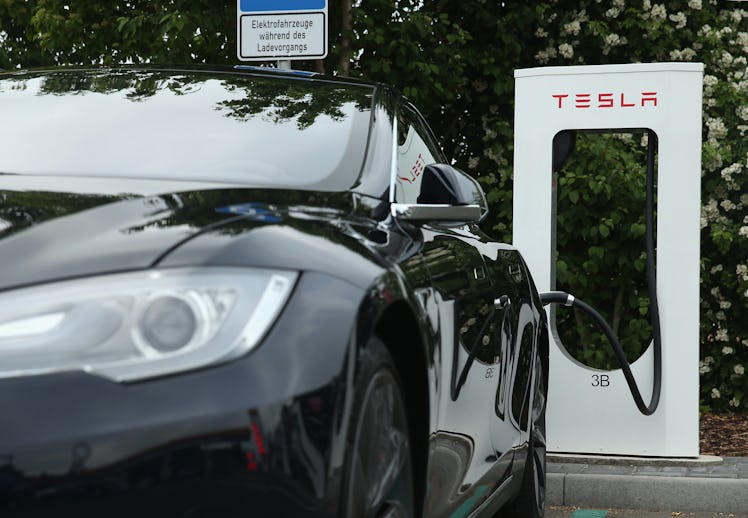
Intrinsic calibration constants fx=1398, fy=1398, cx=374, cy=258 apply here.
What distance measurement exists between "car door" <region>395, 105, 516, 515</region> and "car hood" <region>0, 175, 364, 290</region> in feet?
1.59

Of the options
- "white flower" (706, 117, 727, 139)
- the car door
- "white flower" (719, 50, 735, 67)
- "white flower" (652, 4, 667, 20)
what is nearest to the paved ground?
the car door

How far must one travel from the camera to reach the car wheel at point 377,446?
2.34 metres

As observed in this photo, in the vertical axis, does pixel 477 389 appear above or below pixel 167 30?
below

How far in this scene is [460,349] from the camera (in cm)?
334

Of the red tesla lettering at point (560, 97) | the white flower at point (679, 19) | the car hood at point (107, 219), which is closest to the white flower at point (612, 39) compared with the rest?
the white flower at point (679, 19)

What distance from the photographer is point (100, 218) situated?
8.00ft

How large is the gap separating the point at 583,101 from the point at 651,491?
1908mm

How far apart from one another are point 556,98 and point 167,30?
14.0 feet

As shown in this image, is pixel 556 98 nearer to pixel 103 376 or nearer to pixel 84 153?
pixel 84 153

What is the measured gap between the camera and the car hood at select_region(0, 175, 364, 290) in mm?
2227

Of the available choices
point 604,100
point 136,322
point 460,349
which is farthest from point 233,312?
point 604,100

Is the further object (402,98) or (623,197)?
(623,197)

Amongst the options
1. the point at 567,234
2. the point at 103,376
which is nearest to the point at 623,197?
the point at 567,234

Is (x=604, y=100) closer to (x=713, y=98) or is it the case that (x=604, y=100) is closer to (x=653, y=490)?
Result: (x=653, y=490)
